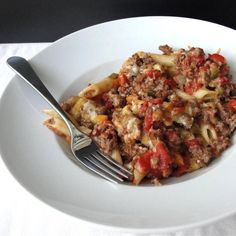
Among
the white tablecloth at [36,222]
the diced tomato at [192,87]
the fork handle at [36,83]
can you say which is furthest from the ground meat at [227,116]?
the fork handle at [36,83]

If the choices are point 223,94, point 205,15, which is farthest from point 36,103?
point 205,15

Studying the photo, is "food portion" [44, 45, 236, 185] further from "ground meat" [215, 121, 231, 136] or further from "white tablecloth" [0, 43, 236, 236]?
"white tablecloth" [0, 43, 236, 236]

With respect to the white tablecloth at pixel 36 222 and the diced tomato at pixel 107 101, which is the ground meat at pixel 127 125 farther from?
the white tablecloth at pixel 36 222

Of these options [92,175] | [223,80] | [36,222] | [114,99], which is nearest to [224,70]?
[223,80]

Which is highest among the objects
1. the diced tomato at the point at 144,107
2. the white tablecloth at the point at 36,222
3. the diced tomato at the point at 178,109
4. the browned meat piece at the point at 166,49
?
the browned meat piece at the point at 166,49

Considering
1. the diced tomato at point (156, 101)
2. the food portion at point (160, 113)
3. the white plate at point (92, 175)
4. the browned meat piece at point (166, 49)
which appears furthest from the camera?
the browned meat piece at point (166, 49)

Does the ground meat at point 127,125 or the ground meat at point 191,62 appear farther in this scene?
the ground meat at point 191,62
